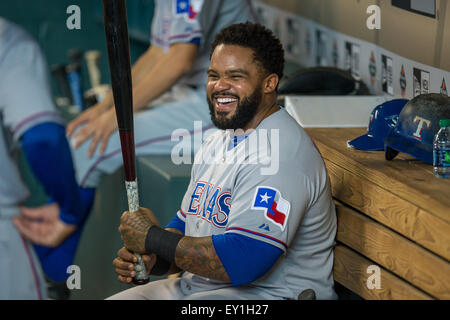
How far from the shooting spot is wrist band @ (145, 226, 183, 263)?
1.77 meters

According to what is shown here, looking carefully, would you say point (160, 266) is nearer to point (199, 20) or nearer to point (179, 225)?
point (179, 225)

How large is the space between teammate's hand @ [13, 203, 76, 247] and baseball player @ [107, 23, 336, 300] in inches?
71.1

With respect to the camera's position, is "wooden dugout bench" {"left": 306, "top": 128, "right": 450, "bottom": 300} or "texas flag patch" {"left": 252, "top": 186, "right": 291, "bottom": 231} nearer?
"wooden dugout bench" {"left": 306, "top": 128, "right": 450, "bottom": 300}

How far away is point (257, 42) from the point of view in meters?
1.86

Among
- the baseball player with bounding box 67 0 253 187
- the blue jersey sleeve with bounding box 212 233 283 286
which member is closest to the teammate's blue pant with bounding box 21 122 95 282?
the baseball player with bounding box 67 0 253 187

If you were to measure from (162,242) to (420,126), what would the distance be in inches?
26.6

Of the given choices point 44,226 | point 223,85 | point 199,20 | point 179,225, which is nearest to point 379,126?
point 223,85

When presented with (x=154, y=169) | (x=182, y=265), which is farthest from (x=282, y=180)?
(x=154, y=169)

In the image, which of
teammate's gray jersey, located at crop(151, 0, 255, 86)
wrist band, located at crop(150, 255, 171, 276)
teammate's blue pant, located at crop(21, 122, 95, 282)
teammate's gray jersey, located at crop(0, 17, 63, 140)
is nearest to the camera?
wrist band, located at crop(150, 255, 171, 276)

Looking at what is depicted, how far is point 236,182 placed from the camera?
1.81 m

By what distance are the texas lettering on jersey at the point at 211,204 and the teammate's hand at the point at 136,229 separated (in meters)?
0.12

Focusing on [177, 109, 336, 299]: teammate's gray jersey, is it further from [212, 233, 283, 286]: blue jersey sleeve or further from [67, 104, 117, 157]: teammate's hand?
[67, 104, 117, 157]: teammate's hand

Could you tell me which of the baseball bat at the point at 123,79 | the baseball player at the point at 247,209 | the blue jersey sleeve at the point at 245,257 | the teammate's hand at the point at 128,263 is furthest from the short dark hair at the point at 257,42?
the teammate's hand at the point at 128,263

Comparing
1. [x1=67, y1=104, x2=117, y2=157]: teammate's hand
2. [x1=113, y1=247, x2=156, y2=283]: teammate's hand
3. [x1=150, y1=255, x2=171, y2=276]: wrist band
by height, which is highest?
[x1=113, y1=247, x2=156, y2=283]: teammate's hand
